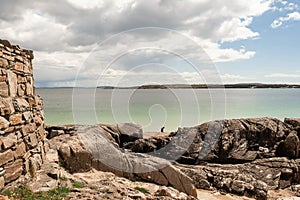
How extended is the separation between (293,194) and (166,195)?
27.9 ft

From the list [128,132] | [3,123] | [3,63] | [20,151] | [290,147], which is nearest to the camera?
[3,123]

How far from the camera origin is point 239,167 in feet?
48.5

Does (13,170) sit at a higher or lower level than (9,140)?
lower

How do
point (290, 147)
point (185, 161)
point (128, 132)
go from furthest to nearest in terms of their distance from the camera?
point (128, 132) → point (290, 147) → point (185, 161)

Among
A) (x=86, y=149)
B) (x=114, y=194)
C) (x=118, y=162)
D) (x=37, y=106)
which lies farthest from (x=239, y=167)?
(x=37, y=106)

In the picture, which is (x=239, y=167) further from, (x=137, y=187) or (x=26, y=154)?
(x=26, y=154)

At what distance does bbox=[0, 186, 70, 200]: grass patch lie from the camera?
5.01 meters

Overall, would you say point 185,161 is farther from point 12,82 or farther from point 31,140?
point 12,82

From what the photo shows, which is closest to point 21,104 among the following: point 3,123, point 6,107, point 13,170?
point 6,107

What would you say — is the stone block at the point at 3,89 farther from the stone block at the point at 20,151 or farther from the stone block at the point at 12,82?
the stone block at the point at 20,151

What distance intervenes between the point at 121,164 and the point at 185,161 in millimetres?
6948

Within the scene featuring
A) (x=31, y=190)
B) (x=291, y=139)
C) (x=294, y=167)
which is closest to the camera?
(x=31, y=190)

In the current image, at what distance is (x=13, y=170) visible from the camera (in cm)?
540

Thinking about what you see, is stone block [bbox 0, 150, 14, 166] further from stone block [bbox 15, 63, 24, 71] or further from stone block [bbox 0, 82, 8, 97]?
stone block [bbox 15, 63, 24, 71]
